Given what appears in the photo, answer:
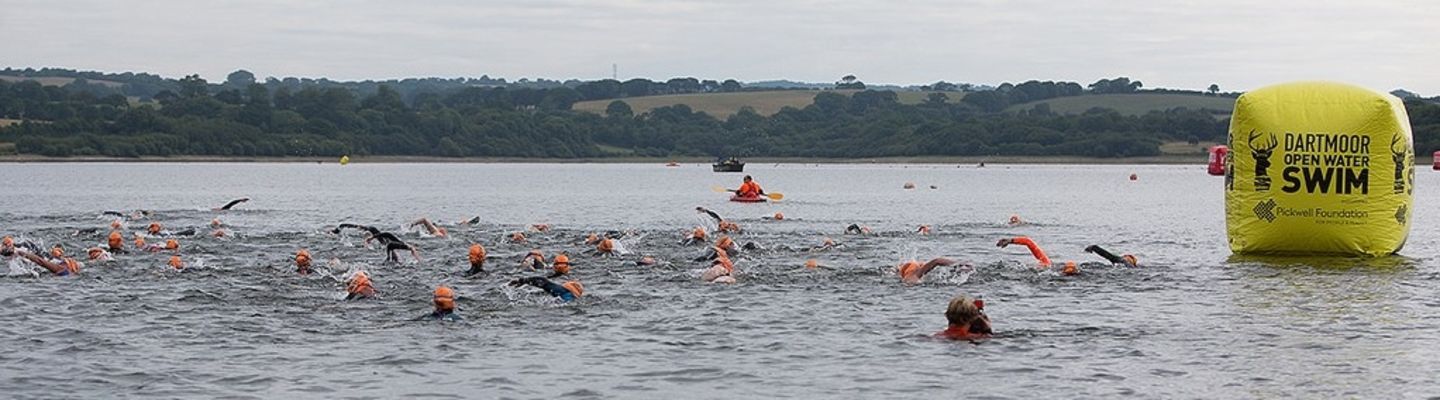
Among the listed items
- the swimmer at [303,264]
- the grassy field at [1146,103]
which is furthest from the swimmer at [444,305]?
the grassy field at [1146,103]

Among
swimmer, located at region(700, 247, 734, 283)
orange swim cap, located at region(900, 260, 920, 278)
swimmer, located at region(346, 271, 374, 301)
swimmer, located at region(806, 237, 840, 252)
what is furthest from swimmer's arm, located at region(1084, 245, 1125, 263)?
swimmer, located at region(346, 271, 374, 301)

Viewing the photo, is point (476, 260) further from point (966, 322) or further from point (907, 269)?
point (966, 322)

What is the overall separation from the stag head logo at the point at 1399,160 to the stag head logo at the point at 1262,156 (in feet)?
5.68

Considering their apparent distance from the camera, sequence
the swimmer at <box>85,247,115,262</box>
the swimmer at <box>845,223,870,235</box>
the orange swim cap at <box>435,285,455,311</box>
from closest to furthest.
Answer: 1. the orange swim cap at <box>435,285,455,311</box>
2. the swimmer at <box>85,247,115,262</box>
3. the swimmer at <box>845,223,870,235</box>

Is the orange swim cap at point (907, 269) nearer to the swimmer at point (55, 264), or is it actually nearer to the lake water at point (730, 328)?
the lake water at point (730, 328)

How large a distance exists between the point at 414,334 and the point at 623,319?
2.83 m

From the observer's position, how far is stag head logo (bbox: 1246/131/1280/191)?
27594 mm

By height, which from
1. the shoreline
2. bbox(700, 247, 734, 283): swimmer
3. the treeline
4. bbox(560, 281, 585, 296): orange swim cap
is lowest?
the shoreline

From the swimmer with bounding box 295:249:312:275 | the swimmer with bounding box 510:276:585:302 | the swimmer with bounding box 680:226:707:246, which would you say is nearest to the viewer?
the swimmer with bounding box 510:276:585:302

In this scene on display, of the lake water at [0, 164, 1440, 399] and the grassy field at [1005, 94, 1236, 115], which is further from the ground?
the grassy field at [1005, 94, 1236, 115]

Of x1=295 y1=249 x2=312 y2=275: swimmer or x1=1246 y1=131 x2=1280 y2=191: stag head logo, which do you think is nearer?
x1=1246 y1=131 x2=1280 y2=191: stag head logo

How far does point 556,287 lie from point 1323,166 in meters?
12.0

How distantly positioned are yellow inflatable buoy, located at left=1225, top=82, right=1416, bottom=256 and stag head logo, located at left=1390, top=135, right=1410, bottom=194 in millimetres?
15

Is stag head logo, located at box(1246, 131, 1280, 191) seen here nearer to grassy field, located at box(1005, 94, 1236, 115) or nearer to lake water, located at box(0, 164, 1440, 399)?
lake water, located at box(0, 164, 1440, 399)
